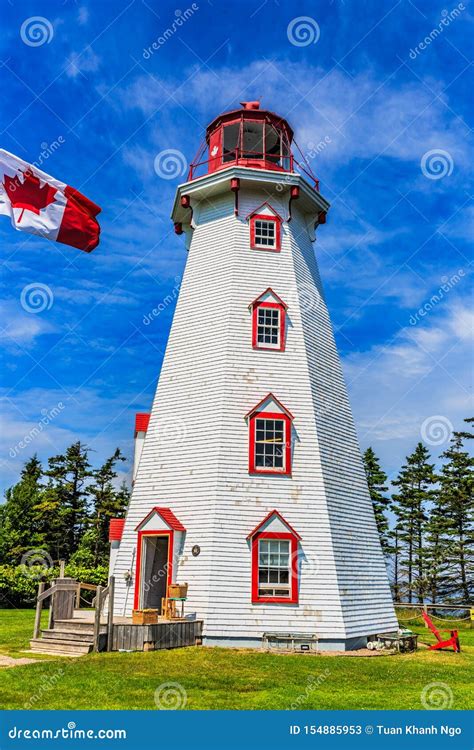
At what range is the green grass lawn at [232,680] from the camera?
30.9 ft

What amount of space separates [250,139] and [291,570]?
1497cm

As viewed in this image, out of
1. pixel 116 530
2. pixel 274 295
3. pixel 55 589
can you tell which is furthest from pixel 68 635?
pixel 274 295

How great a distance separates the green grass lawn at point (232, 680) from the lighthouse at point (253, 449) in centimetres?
170

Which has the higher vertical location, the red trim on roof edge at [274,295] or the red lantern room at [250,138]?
the red lantern room at [250,138]

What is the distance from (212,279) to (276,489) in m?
7.08

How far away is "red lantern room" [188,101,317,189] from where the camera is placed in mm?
21359

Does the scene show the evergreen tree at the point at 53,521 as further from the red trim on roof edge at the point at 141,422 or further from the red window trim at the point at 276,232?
the red window trim at the point at 276,232

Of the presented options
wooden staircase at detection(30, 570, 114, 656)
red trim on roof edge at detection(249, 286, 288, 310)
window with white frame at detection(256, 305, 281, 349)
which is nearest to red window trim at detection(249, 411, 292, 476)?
window with white frame at detection(256, 305, 281, 349)

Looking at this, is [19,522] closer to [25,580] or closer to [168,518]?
[25,580]

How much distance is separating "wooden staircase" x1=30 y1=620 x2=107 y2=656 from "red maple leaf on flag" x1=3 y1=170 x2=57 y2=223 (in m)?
9.12

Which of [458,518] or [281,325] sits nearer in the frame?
[281,325]

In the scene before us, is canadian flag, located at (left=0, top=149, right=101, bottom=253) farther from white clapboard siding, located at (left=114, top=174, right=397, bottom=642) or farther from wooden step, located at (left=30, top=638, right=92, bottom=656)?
wooden step, located at (left=30, top=638, right=92, bottom=656)

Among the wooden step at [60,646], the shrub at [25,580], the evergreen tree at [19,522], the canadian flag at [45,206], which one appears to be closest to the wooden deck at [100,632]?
the wooden step at [60,646]

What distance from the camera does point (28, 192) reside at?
484 inches
